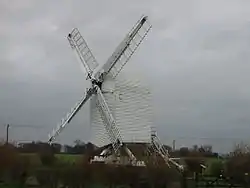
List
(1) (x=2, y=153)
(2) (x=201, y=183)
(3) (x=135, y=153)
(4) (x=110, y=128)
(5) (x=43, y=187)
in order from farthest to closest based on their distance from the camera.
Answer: (3) (x=135, y=153) → (4) (x=110, y=128) → (2) (x=201, y=183) → (1) (x=2, y=153) → (5) (x=43, y=187)

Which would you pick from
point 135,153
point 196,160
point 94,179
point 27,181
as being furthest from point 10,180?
point 196,160

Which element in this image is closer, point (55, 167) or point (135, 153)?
point (55, 167)

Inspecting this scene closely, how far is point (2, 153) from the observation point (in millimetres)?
36312

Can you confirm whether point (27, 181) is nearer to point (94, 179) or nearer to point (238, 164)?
point (94, 179)

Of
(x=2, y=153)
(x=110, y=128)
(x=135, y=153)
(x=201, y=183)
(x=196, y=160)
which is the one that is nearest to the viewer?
(x=2, y=153)

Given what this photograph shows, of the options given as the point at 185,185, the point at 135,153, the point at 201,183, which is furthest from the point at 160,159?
the point at 185,185

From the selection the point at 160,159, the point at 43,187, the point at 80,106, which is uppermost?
the point at 80,106

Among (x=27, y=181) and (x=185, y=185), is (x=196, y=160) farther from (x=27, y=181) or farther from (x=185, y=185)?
(x=27, y=181)

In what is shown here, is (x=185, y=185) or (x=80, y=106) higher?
(x=80, y=106)

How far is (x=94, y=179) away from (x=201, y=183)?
12.0m

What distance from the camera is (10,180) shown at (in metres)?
34.3

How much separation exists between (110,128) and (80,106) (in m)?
6.66

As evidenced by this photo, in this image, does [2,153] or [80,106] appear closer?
[2,153]

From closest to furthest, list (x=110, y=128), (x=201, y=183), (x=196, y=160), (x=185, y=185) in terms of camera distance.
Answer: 1. (x=185, y=185)
2. (x=201, y=183)
3. (x=110, y=128)
4. (x=196, y=160)
